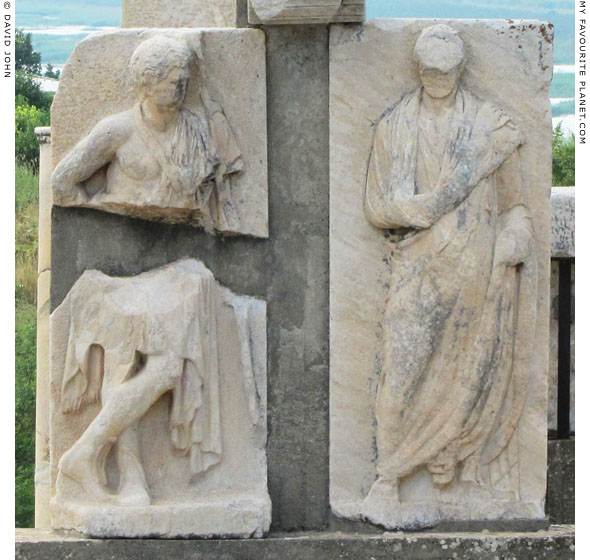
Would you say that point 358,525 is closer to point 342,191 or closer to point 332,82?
point 342,191

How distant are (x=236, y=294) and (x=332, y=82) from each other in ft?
3.32

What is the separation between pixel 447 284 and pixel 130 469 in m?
1.57

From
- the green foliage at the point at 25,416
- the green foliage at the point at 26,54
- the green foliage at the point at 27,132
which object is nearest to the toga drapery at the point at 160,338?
the green foliage at the point at 25,416

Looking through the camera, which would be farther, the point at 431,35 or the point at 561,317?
the point at 561,317

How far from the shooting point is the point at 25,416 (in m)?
9.70

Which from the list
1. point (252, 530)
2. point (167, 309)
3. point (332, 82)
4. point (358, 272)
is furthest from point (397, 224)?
point (252, 530)

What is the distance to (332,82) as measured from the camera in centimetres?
607

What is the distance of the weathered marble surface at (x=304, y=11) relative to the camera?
5.88 meters

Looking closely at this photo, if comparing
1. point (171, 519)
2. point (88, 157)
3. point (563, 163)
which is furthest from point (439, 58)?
point (563, 163)

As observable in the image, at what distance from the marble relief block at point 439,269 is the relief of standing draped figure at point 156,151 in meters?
0.56

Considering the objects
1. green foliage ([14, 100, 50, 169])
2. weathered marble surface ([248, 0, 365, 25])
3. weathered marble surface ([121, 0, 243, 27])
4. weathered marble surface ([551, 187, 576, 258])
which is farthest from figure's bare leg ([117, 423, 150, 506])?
green foliage ([14, 100, 50, 169])

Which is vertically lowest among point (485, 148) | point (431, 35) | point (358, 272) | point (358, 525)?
point (358, 525)

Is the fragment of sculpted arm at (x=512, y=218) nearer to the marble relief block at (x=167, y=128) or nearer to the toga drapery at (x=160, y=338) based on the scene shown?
the marble relief block at (x=167, y=128)

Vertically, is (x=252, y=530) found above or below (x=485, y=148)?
below
